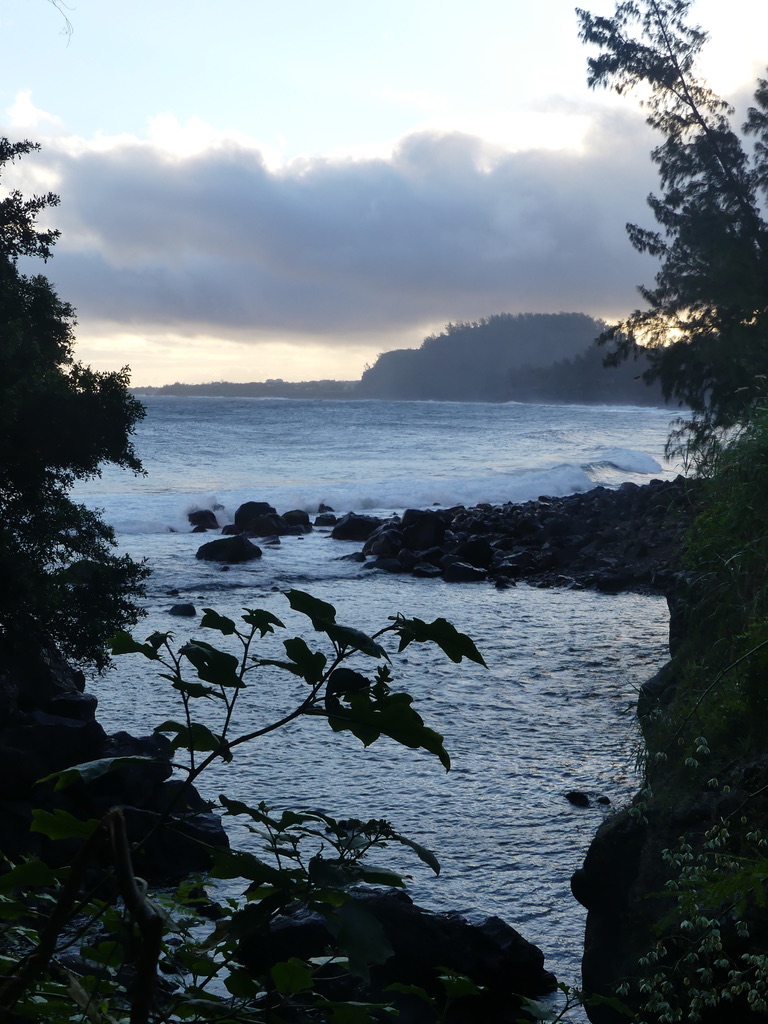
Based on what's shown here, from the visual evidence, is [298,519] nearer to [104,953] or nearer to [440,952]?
[440,952]

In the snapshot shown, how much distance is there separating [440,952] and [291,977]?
3215 mm

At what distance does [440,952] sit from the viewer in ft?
13.5

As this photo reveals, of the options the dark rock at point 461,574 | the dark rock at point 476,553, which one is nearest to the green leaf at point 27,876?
the dark rock at point 461,574

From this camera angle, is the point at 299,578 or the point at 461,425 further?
the point at 461,425

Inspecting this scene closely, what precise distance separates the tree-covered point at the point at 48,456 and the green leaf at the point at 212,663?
6.22m

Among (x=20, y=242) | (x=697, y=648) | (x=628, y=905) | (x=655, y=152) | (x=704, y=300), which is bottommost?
(x=628, y=905)

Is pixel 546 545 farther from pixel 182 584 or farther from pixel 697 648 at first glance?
pixel 697 648

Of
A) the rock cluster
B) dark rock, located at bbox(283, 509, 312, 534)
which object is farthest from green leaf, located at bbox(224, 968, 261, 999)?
dark rock, located at bbox(283, 509, 312, 534)

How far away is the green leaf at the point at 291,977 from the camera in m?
1.20

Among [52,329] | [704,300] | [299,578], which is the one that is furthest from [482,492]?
[52,329]

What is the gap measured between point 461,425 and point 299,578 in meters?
66.8

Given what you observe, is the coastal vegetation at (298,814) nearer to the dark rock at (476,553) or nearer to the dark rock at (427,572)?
the dark rock at (427,572)

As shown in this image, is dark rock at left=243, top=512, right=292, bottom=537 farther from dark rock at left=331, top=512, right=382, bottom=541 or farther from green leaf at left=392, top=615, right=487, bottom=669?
green leaf at left=392, top=615, right=487, bottom=669

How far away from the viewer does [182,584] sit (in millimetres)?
16203
